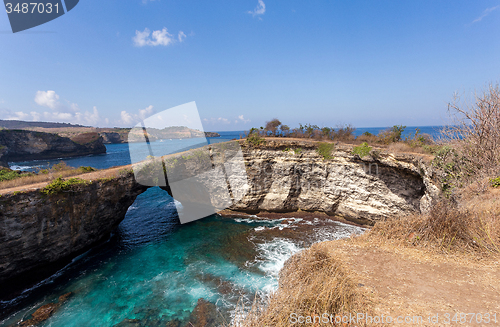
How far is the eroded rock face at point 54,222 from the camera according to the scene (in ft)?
33.0

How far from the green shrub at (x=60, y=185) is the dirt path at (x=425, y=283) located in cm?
1572

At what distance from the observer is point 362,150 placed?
1638cm

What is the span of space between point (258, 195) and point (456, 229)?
14.9 metres

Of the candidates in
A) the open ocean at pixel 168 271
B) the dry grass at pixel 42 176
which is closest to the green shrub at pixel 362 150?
the open ocean at pixel 168 271

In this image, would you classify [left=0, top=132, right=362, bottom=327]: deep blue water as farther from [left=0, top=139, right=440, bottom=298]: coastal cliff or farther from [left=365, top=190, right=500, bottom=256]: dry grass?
[left=365, top=190, right=500, bottom=256]: dry grass

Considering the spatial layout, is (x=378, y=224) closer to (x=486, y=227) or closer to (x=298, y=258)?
(x=486, y=227)

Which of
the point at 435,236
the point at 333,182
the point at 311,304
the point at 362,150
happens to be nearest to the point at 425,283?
the point at 435,236

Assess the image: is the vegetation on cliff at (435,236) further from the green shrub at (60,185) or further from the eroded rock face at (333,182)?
the green shrub at (60,185)

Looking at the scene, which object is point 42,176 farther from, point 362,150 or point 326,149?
point 362,150

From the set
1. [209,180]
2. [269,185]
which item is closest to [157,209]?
[209,180]

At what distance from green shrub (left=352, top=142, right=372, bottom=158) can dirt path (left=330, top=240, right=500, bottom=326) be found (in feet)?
36.4

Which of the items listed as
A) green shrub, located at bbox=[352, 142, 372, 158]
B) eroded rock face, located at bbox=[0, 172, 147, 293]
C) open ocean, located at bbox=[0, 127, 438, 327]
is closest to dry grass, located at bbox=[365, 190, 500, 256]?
open ocean, located at bbox=[0, 127, 438, 327]

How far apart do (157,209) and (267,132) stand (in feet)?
52.0

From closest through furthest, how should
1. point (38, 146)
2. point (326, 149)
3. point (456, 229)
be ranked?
point (456, 229)
point (326, 149)
point (38, 146)
